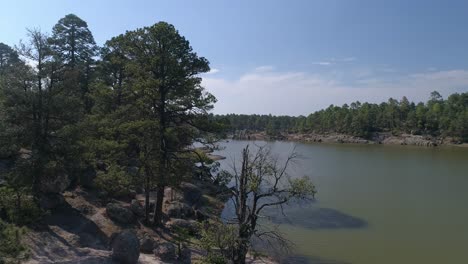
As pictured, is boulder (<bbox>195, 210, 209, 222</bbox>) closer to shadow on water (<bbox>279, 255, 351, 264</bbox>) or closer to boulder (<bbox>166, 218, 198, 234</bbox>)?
boulder (<bbox>166, 218, 198, 234</bbox>)

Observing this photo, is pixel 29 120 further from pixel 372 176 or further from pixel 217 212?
pixel 372 176

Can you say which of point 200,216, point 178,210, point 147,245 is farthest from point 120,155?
point 200,216

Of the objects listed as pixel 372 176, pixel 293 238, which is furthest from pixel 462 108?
pixel 293 238

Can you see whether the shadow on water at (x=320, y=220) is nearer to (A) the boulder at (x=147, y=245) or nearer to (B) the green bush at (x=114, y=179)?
(A) the boulder at (x=147, y=245)

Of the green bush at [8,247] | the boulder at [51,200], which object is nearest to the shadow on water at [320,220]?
the boulder at [51,200]

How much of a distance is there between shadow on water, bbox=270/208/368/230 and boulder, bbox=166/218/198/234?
7.07 metres

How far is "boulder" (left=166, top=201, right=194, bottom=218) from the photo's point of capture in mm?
27906

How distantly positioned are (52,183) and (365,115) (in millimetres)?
132292

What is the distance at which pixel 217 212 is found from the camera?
109ft

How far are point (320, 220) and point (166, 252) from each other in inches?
621

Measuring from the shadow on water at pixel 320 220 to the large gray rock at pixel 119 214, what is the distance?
1137cm

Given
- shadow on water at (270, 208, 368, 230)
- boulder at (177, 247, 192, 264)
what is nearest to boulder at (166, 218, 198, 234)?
boulder at (177, 247, 192, 264)

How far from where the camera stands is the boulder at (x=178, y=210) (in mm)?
27906

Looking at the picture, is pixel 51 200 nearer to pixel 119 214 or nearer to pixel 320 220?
pixel 119 214
